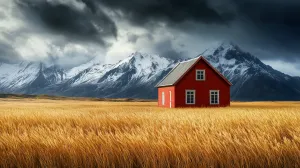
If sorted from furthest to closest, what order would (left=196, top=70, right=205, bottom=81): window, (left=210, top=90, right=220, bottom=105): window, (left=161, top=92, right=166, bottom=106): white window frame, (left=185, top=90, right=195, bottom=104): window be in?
(left=161, top=92, right=166, bottom=106): white window frame → (left=210, top=90, right=220, bottom=105): window → (left=196, top=70, right=205, bottom=81): window → (left=185, top=90, right=195, bottom=104): window

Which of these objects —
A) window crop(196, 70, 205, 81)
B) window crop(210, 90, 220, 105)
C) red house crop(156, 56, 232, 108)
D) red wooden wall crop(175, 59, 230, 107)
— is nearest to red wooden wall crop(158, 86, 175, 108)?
red house crop(156, 56, 232, 108)

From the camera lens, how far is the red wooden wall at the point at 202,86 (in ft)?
161

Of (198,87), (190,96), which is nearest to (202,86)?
(198,87)

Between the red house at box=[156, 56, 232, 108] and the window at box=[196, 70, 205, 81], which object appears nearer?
the red house at box=[156, 56, 232, 108]

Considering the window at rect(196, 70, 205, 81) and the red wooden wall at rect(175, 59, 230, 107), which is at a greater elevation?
the window at rect(196, 70, 205, 81)

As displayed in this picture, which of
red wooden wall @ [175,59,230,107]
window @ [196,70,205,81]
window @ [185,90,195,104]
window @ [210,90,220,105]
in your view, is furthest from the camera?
window @ [210,90,220,105]

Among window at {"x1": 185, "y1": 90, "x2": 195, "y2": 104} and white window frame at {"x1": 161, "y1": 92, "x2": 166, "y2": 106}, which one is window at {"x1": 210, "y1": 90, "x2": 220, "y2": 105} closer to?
window at {"x1": 185, "y1": 90, "x2": 195, "y2": 104}

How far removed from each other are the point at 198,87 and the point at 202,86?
632mm

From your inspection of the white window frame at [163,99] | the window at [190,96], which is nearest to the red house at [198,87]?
the window at [190,96]

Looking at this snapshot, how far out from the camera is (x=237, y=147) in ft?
18.9

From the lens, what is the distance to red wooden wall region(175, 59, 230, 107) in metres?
49.1

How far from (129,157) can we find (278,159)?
2.15 meters

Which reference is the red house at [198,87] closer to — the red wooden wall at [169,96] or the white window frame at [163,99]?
the red wooden wall at [169,96]

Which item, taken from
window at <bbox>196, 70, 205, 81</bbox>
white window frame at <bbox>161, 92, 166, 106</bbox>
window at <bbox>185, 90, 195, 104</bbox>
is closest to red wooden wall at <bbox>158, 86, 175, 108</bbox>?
white window frame at <bbox>161, 92, 166, 106</bbox>
